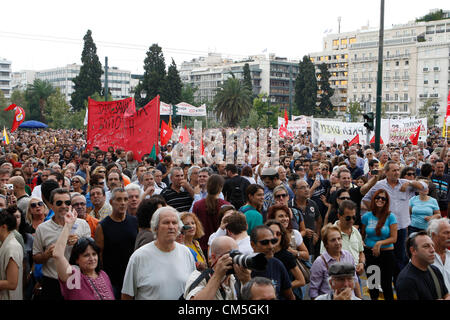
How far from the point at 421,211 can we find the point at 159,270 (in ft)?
15.1

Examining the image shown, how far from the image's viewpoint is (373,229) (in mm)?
6387

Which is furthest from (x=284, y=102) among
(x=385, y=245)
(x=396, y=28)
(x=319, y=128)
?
(x=385, y=245)

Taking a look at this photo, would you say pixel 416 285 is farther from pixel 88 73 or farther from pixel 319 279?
pixel 88 73

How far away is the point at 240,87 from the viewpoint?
73.5 metres

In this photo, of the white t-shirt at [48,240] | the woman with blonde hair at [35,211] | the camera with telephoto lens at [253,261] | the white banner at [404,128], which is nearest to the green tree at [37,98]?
the white banner at [404,128]

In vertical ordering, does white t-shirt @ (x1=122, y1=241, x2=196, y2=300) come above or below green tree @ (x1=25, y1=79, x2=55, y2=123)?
below

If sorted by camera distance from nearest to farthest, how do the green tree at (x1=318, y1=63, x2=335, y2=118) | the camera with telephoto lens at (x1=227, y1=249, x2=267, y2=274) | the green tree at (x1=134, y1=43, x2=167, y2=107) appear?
the camera with telephoto lens at (x1=227, y1=249, x2=267, y2=274) → the green tree at (x1=134, y1=43, x2=167, y2=107) → the green tree at (x1=318, y1=63, x2=335, y2=118)

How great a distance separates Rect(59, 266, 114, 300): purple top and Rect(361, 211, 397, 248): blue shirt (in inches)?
135

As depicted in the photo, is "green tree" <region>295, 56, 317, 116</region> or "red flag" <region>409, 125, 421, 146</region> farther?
"green tree" <region>295, 56, 317, 116</region>

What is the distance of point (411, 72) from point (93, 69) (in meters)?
59.1

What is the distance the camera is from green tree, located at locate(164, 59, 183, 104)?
71.6 meters

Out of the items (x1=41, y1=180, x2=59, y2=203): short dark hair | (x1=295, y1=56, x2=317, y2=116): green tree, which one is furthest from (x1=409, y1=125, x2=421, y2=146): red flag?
(x1=295, y1=56, x2=317, y2=116): green tree

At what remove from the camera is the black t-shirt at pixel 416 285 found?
4105 mm

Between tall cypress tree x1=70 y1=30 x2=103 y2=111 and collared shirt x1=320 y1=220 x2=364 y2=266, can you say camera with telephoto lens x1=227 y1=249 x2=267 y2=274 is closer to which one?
collared shirt x1=320 y1=220 x2=364 y2=266
